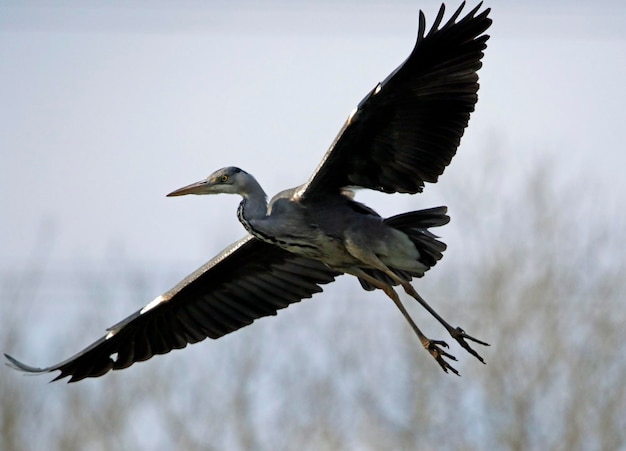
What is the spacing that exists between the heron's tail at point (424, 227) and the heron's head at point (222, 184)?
1036 mm

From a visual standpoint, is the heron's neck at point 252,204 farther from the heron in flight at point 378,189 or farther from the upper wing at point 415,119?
the upper wing at point 415,119

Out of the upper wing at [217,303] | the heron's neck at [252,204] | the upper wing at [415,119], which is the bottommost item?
the upper wing at [217,303]

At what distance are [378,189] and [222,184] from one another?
3.64ft

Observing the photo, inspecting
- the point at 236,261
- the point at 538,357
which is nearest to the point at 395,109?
the point at 236,261

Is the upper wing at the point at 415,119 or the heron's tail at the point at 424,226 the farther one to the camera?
the heron's tail at the point at 424,226

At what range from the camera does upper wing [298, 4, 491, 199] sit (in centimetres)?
1116

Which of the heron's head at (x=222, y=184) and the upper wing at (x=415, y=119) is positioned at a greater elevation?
the upper wing at (x=415, y=119)

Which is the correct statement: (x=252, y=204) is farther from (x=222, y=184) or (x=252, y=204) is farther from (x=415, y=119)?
(x=415, y=119)

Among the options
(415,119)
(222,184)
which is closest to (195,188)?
(222,184)

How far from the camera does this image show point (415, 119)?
1152 cm

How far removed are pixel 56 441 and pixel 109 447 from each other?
86 cm

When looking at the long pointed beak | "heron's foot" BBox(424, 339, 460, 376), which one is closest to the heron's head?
the long pointed beak

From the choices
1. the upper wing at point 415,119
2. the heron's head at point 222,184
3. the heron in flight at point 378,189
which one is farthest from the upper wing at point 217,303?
the upper wing at point 415,119

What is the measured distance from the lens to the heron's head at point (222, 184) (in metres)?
11.9
